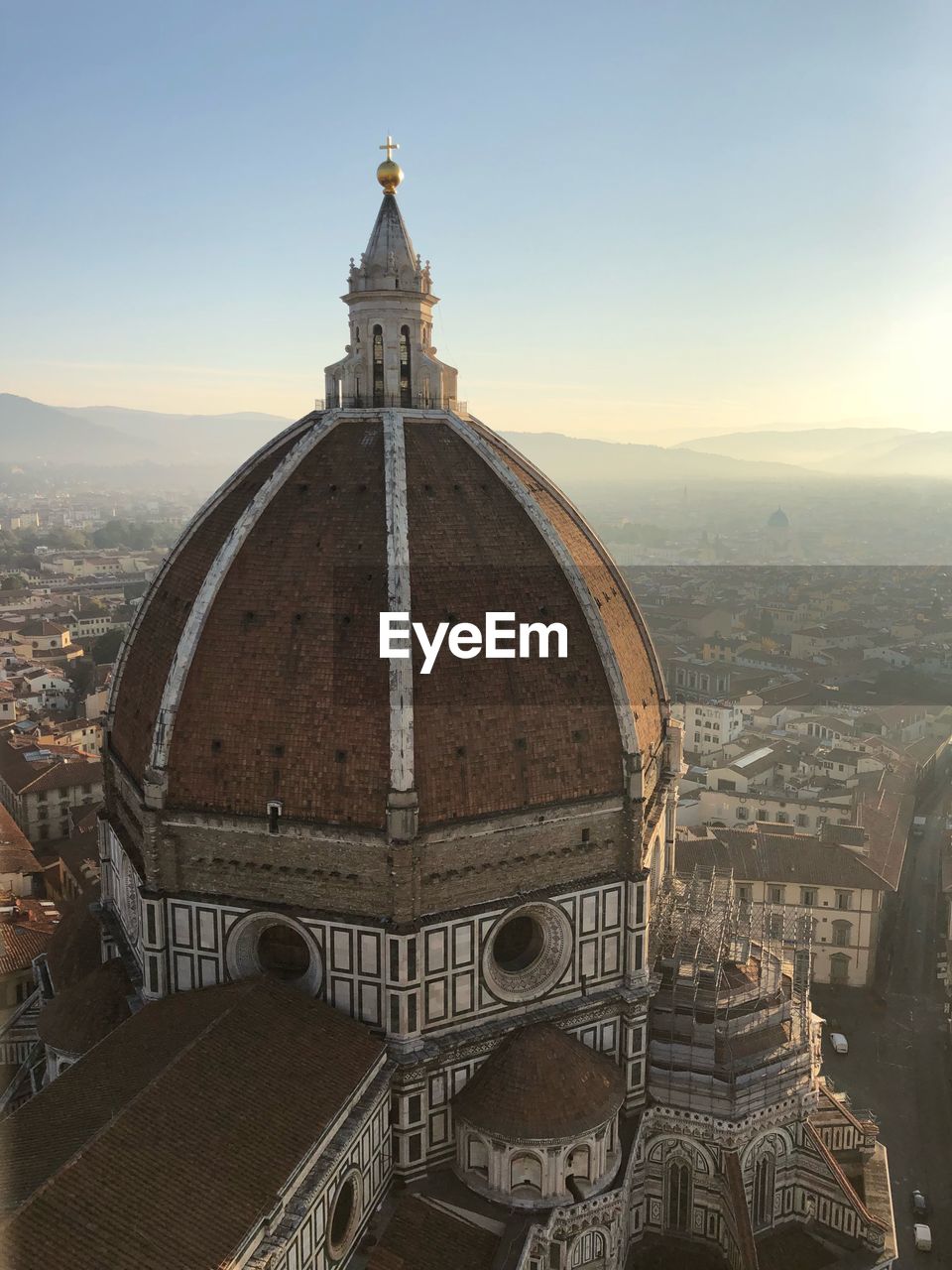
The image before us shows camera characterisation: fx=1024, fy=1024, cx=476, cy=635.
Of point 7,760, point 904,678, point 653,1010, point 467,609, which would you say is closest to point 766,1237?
point 653,1010

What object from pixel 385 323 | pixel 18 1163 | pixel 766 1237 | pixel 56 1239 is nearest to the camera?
pixel 56 1239

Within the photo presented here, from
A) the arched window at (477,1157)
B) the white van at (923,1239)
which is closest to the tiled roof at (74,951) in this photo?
the arched window at (477,1157)

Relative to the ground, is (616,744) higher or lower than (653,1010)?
higher

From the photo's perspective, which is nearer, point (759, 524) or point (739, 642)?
point (739, 642)

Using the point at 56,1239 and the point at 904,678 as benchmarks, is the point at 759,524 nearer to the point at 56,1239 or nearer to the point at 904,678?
the point at 904,678

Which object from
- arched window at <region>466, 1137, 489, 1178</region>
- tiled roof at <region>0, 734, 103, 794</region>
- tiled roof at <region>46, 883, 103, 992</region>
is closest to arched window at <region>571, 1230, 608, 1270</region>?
arched window at <region>466, 1137, 489, 1178</region>

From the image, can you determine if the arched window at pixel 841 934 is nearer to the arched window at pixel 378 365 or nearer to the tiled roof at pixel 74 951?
the tiled roof at pixel 74 951

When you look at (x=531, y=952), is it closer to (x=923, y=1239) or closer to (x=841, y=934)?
(x=923, y=1239)
